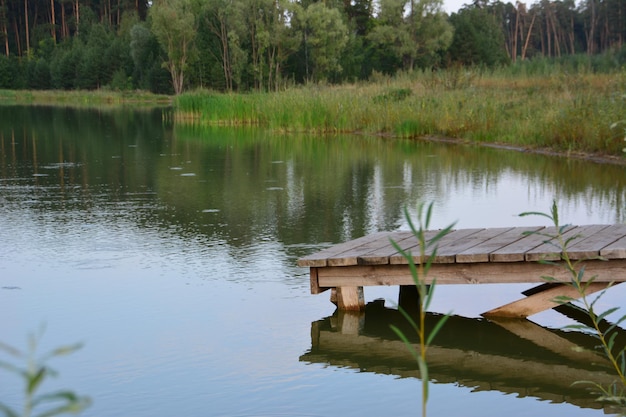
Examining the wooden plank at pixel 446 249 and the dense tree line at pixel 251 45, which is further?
the dense tree line at pixel 251 45

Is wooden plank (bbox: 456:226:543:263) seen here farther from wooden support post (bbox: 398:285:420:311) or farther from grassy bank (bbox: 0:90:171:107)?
grassy bank (bbox: 0:90:171:107)

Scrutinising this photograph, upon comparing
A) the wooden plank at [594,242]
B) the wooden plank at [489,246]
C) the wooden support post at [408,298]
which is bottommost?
the wooden support post at [408,298]

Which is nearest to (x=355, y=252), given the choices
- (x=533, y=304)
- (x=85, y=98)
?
(x=533, y=304)

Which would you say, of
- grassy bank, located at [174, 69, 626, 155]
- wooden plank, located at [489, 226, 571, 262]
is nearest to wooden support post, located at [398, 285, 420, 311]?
wooden plank, located at [489, 226, 571, 262]

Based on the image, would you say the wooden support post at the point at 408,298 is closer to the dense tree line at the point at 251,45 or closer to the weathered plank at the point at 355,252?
the weathered plank at the point at 355,252

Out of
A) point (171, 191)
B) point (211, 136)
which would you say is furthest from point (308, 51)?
point (171, 191)

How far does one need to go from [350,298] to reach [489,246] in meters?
0.97

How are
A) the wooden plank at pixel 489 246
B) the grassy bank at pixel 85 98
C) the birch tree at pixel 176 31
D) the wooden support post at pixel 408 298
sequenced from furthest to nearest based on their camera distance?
the grassy bank at pixel 85 98 < the birch tree at pixel 176 31 < the wooden support post at pixel 408 298 < the wooden plank at pixel 489 246

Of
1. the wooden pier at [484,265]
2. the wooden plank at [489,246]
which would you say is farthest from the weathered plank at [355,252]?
the wooden plank at [489,246]

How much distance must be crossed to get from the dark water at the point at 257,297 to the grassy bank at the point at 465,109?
5.67 ft

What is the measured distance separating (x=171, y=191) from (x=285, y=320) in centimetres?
667

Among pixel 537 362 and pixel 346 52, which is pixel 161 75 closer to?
pixel 346 52

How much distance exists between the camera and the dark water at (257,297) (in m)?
4.83

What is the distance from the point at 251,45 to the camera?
5234cm
